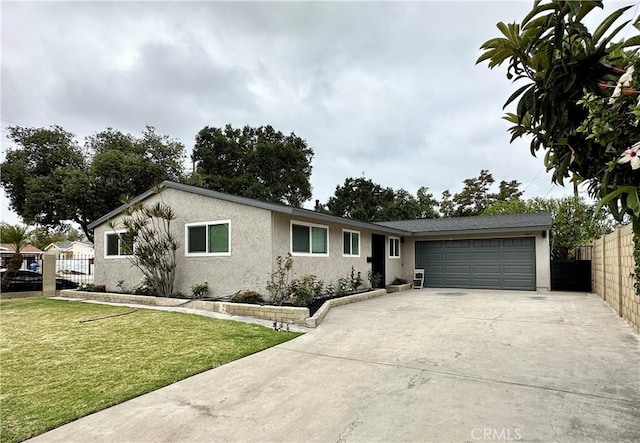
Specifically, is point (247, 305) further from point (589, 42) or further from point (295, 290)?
point (589, 42)

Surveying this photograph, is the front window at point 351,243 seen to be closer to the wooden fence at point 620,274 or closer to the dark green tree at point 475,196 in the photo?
the wooden fence at point 620,274

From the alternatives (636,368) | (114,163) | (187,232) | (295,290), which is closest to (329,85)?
(187,232)

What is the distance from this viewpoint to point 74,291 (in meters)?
12.3

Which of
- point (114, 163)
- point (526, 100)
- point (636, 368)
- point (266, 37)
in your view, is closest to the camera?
point (526, 100)

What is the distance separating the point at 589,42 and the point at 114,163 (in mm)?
18979

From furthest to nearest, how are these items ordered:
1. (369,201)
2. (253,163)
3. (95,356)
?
(369,201) → (253,163) → (95,356)

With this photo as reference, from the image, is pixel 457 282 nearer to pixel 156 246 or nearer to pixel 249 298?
pixel 249 298

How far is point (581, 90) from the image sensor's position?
2078mm

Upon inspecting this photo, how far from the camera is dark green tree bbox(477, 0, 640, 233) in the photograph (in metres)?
1.79

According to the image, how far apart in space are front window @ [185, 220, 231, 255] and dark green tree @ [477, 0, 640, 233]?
834 centimetres

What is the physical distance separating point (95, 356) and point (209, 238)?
5.21 meters

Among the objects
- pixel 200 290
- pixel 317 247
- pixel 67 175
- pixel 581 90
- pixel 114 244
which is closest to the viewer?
pixel 581 90

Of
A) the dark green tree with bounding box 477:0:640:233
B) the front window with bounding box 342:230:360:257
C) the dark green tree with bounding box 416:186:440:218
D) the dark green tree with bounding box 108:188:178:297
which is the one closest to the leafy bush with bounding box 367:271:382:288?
the front window with bounding box 342:230:360:257

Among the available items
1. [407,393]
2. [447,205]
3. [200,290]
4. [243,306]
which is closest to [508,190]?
[447,205]
